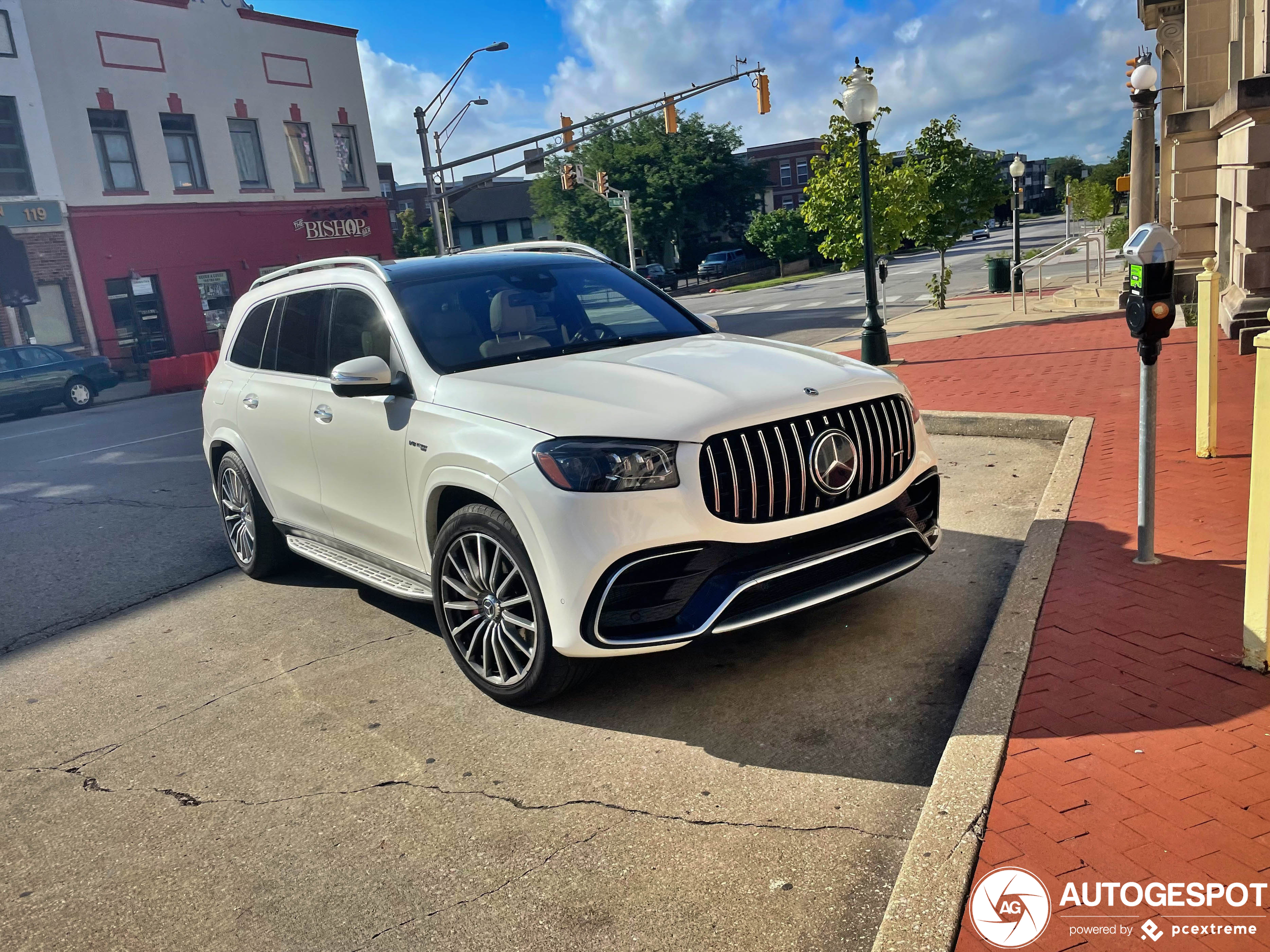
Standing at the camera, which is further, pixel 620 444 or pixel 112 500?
pixel 112 500

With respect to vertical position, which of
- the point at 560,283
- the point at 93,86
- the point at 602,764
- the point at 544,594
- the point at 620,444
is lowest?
the point at 602,764

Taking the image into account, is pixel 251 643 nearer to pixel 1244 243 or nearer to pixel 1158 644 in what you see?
pixel 1158 644

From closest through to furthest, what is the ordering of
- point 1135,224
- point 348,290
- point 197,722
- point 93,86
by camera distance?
1. point 197,722
2. point 348,290
3. point 1135,224
4. point 93,86

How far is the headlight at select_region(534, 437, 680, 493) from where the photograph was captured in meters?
3.72

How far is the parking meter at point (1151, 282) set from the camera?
13.3ft

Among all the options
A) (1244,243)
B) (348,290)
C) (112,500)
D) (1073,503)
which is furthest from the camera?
(1244,243)

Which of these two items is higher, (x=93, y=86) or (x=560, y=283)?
(x=93, y=86)

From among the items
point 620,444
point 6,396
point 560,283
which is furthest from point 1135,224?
point 6,396

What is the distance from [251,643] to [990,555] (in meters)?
3.95

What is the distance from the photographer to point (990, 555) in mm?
5512

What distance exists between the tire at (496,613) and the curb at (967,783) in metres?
1.47

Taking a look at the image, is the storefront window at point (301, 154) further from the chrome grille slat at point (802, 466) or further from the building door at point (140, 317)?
the chrome grille slat at point (802, 466)

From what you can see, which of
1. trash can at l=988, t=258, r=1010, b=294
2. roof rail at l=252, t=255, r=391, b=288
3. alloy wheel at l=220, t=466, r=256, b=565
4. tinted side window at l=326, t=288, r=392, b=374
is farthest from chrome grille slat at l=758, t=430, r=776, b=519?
trash can at l=988, t=258, r=1010, b=294

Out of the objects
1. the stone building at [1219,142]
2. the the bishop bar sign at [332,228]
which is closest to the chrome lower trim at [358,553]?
the stone building at [1219,142]
